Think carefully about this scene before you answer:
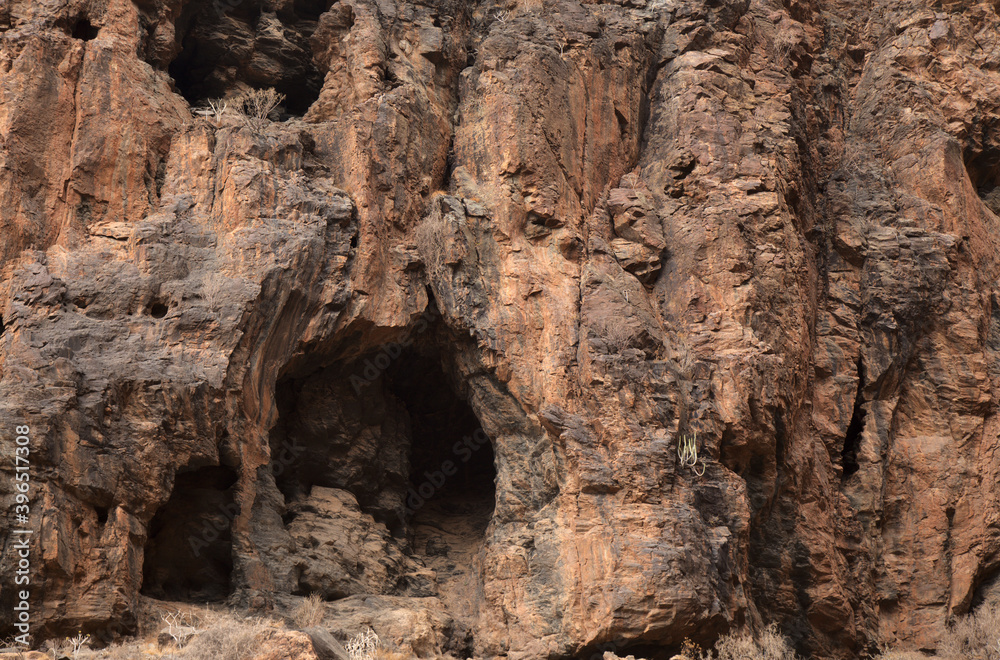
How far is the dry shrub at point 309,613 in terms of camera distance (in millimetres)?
14712

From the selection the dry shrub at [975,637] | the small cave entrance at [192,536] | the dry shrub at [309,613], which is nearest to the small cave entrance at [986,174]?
the dry shrub at [975,637]

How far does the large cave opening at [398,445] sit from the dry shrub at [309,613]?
182 centimetres

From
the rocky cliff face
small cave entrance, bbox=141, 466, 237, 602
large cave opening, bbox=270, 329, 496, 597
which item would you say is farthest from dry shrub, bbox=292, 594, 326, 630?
large cave opening, bbox=270, 329, 496, 597

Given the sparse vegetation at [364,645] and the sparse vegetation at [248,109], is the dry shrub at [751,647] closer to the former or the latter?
the sparse vegetation at [364,645]

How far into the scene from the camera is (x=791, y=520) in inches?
690

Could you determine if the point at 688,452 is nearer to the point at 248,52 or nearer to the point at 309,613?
the point at 309,613

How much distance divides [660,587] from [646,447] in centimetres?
207

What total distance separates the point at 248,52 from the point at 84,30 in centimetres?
377

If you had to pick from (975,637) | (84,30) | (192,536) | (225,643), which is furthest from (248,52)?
(975,637)

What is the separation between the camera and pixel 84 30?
17188mm

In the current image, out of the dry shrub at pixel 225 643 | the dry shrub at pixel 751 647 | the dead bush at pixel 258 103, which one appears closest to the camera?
the dry shrub at pixel 225 643

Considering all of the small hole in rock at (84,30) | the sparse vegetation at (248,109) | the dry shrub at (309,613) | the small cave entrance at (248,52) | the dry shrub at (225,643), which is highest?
the small cave entrance at (248,52)

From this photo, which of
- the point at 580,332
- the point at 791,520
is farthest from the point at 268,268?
the point at 791,520

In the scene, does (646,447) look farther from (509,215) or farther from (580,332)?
(509,215)
